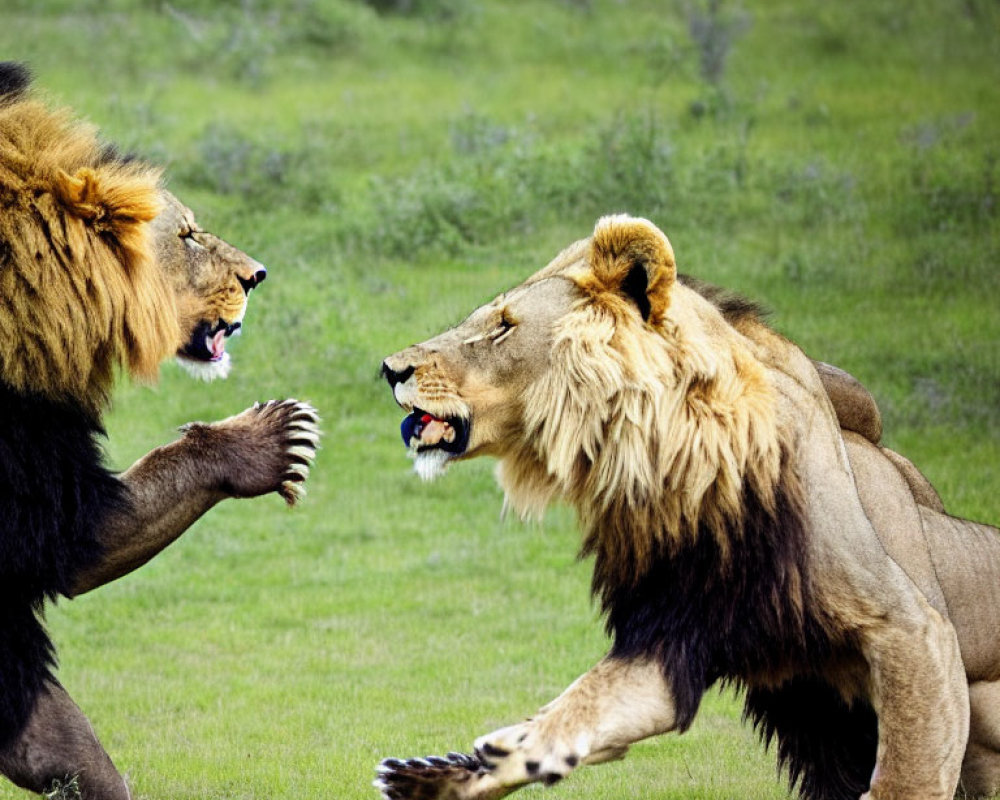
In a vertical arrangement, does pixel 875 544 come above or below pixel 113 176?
below

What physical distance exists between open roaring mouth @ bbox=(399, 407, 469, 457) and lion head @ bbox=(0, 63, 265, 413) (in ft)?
3.27

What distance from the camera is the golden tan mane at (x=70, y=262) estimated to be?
4.27m

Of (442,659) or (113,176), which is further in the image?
(442,659)

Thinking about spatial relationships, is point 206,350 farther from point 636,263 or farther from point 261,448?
point 636,263

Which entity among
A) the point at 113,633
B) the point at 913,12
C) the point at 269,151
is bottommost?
the point at 113,633

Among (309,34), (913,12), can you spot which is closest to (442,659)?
→ (309,34)

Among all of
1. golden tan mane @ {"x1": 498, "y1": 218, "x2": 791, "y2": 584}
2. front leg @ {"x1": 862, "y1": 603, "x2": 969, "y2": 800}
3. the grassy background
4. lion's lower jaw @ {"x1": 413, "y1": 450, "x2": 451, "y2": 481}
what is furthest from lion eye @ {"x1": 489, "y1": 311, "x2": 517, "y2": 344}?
the grassy background

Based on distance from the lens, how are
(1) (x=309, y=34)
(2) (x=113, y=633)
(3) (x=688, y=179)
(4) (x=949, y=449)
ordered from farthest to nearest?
(1) (x=309, y=34) → (3) (x=688, y=179) → (4) (x=949, y=449) → (2) (x=113, y=633)

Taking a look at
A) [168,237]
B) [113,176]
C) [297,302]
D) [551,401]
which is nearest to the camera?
[551,401]

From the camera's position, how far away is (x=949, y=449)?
31.3 ft

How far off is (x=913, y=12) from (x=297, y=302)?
31.9 ft

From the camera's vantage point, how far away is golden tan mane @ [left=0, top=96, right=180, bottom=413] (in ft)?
14.0

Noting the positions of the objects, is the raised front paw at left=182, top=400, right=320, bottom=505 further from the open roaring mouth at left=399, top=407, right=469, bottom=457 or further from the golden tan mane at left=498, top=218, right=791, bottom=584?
the golden tan mane at left=498, top=218, right=791, bottom=584

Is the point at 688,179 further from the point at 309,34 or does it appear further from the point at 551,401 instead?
the point at 551,401
